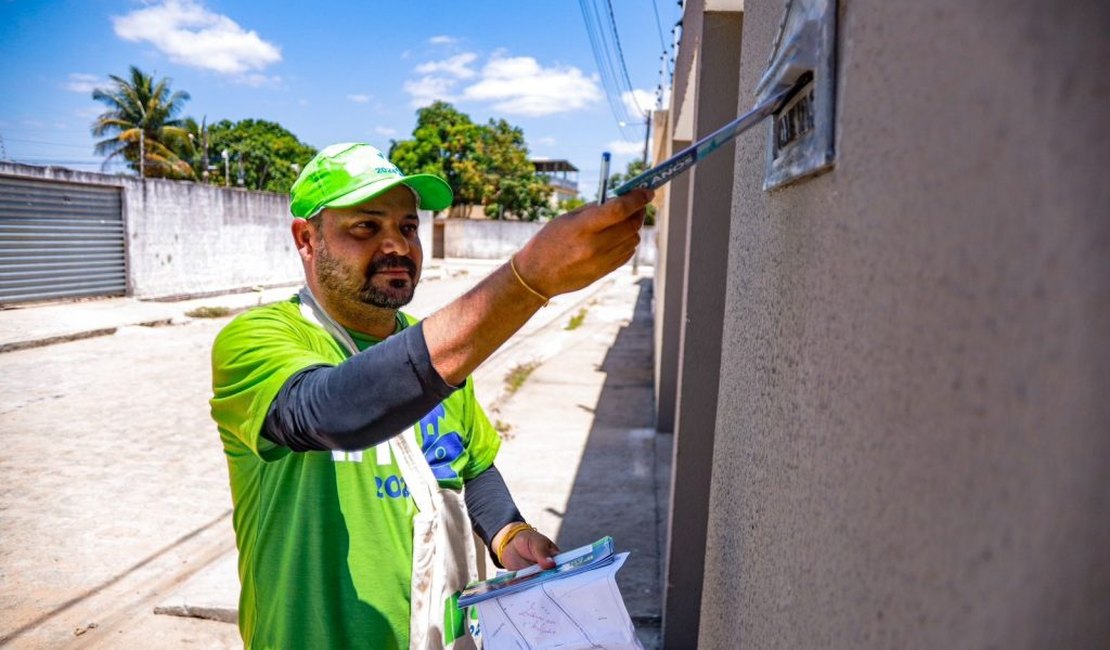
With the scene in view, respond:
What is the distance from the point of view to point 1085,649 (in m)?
0.40

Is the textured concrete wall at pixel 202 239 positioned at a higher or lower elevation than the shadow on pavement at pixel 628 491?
higher

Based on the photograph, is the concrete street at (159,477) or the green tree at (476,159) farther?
the green tree at (476,159)

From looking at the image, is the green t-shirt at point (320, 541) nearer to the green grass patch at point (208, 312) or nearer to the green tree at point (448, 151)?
the green grass patch at point (208, 312)

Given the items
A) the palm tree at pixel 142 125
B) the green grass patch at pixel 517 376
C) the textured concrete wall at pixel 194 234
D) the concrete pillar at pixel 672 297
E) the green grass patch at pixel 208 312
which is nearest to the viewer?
the concrete pillar at pixel 672 297

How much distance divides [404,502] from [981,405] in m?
1.40

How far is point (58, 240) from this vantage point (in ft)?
41.3

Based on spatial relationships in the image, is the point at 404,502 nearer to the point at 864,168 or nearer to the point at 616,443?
the point at 864,168

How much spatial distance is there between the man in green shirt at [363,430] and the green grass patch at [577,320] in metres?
12.4

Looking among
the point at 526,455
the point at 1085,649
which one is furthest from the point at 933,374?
the point at 526,455

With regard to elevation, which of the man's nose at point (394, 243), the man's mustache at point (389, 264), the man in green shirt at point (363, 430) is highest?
the man's nose at point (394, 243)

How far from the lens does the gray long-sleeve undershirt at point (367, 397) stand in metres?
1.01

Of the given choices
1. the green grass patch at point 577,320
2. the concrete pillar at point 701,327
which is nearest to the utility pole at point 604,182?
the concrete pillar at point 701,327

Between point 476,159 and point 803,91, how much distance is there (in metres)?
38.0

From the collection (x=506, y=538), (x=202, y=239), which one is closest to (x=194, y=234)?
(x=202, y=239)
